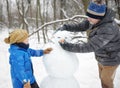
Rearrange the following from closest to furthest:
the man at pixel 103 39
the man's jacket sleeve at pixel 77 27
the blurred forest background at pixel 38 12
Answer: the man at pixel 103 39
the man's jacket sleeve at pixel 77 27
the blurred forest background at pixel 38 12

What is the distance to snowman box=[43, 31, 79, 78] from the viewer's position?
278 cm

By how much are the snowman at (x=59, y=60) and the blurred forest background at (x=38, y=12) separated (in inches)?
169

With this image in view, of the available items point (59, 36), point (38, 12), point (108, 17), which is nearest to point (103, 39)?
point (108, 17)

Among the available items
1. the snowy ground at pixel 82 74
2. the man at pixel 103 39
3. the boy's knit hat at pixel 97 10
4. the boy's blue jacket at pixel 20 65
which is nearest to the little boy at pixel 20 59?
the boy's blue jacket at pixel 20 65

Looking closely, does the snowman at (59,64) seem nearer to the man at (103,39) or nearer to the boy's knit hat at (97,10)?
the man at (103,39)

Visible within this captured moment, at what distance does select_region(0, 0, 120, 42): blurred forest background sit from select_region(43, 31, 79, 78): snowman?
4.30 m

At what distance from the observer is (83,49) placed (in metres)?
Result: 2.74

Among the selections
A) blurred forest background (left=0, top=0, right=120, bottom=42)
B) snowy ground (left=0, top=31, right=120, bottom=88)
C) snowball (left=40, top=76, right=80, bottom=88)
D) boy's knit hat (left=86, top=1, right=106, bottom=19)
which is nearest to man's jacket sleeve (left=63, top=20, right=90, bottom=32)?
boy's knit hat (left=86, top=1, right=106, bottom=19)

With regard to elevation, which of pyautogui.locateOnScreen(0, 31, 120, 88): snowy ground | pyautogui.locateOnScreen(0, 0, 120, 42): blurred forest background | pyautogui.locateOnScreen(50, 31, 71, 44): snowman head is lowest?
pyautogui.locateOnScreen(0, 0, 120, 42): blurred forest background

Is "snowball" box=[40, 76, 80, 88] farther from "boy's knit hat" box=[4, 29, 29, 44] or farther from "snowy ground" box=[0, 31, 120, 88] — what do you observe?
"snowy ground" box=[0, 31, 120, 88]

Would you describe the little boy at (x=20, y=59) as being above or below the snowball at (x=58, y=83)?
above

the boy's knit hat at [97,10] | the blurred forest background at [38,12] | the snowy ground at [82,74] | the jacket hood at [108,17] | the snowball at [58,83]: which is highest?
the boy's knit hat at [97,10]

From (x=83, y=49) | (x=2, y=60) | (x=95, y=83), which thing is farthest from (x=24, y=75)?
(x=2, y=60)

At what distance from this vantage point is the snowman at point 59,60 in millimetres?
2775
